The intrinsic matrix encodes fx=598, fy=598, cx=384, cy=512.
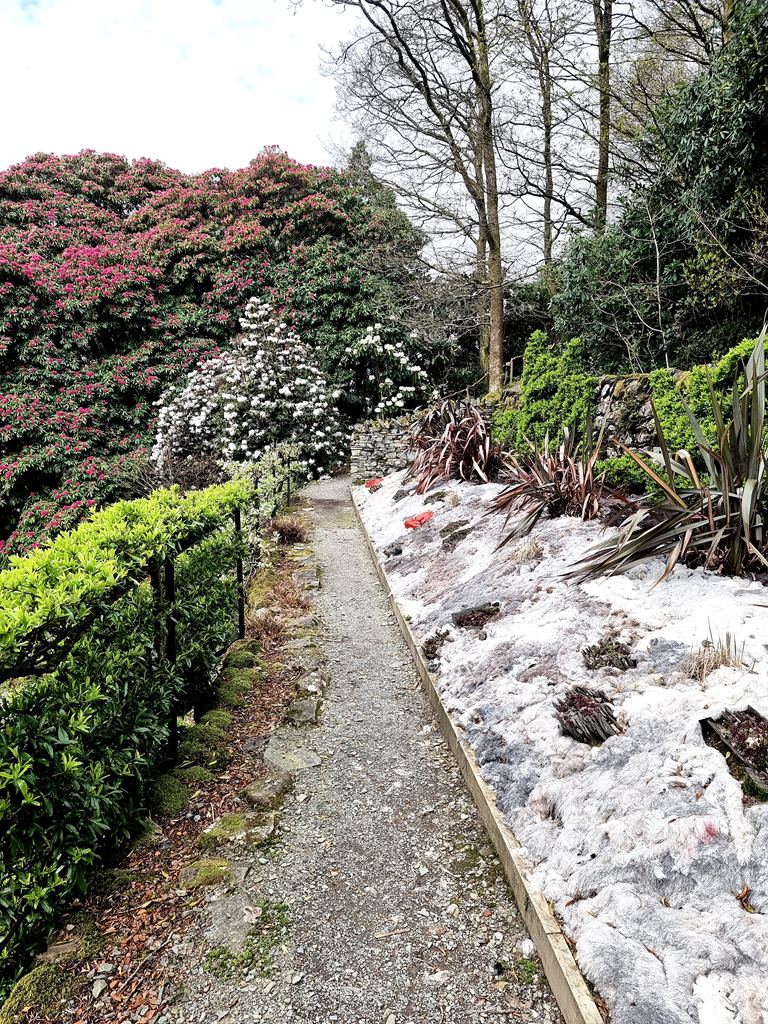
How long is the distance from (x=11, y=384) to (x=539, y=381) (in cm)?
1296

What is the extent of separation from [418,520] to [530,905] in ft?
16.7

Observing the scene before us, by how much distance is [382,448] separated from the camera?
12344 mm

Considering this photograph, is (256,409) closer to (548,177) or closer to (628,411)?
(548,177)

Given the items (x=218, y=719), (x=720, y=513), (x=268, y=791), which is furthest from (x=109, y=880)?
(x=720, y=513)

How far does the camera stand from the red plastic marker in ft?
22.9

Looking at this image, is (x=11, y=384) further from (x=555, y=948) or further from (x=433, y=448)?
(x=555, y=948)

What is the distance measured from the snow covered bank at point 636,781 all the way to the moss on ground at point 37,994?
165 centimetres

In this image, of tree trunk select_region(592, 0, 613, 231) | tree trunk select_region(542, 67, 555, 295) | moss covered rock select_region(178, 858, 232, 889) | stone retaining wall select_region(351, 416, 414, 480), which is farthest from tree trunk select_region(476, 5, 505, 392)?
moss covered rock select_region(178, 858, 232, 889)

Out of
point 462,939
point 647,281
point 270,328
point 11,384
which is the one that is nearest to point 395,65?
point 270,328

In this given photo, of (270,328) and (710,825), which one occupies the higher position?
(270,328)

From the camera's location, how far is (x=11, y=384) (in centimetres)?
1426

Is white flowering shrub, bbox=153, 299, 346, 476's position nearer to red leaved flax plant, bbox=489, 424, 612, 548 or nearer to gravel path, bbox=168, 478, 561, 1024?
red leaved flax plant, bbox=489, 424, 612, 548

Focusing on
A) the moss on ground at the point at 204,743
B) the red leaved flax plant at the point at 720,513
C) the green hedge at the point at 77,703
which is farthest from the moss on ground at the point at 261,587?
the red leaved flax plant at the point at 720,513

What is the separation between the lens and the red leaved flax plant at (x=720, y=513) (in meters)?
3.29
